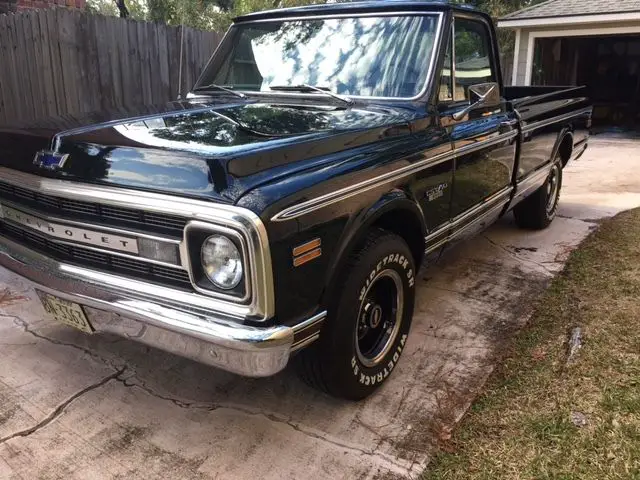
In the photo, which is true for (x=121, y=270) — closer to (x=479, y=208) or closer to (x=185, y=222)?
(x=185, y=222)

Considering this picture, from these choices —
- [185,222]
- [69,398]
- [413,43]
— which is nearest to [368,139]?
[413,43]

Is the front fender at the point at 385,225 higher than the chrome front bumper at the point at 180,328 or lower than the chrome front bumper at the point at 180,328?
higher

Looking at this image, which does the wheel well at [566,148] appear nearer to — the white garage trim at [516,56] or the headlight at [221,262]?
the headlight at [221,262]

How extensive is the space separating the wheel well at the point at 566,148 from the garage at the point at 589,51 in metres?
7.02

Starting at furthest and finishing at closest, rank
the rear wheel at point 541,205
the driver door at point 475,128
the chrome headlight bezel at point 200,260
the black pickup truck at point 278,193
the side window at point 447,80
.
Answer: the rear wheel at point 541,205 < the driver door at point 475,128 < the side window at point 447,80 < the black pickup truck at point 278,193 < the chrome headlight bezel at point 200,260

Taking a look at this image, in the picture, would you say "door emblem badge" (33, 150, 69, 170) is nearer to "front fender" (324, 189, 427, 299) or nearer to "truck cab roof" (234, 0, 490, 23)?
"front fender" (324, 189, 427, 299)

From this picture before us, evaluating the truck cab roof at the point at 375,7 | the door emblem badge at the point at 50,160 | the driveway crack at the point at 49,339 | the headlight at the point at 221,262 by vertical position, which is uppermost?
the truck cab roof at the point at 375,7

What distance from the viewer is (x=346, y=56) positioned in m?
3.51

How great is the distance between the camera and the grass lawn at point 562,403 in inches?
98.3

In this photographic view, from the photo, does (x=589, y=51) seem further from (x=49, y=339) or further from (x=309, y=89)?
(x=49, y=339)

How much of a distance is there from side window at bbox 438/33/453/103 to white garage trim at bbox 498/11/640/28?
10.0 m

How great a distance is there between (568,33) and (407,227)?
11717 mm

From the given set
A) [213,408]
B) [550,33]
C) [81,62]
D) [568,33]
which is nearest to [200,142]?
[213,408]

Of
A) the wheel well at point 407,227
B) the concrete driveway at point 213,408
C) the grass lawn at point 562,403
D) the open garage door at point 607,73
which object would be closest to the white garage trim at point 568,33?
the open garage door at point 607,73
